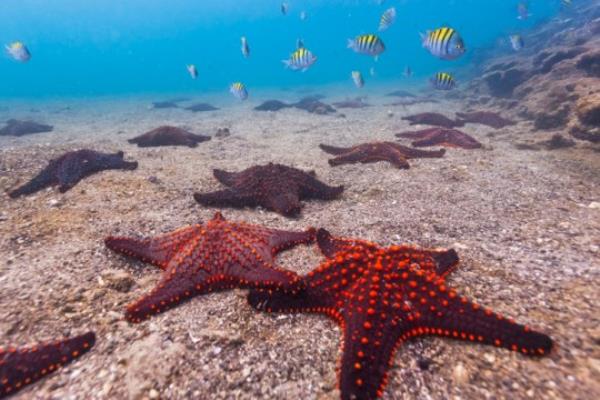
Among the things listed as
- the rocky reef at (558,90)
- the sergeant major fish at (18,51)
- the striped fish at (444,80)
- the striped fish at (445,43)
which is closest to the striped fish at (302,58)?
the striped fish at (445,43)

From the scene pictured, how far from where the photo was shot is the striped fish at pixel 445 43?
9812 millimetres

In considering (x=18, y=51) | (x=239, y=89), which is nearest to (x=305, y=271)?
(x=239, y=89)

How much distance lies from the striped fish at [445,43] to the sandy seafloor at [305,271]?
3353 millimetres

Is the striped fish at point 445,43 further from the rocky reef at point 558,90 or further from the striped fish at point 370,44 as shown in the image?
the rocky reef at point 558,90

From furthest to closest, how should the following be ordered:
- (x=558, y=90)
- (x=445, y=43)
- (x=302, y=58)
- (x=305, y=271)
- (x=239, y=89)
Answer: (x=558, y=90)
(x=239, y=89)
(x=302, y=58)
(x=445, y=43)
(x=305, y=271)

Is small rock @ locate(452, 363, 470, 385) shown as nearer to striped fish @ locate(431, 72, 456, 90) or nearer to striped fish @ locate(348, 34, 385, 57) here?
striped fish @ locate(348, 34, 385, 57)

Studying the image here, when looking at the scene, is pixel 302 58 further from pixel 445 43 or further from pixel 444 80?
pixel 444 80

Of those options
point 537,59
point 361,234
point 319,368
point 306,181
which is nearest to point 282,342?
point 319,368

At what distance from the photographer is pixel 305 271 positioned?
4.88 meters

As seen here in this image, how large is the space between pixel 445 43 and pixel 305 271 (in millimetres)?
8895

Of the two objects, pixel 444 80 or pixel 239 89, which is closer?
pixel 444 80

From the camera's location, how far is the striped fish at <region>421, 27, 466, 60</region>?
9.81m

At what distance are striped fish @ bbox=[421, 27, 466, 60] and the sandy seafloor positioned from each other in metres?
3.35

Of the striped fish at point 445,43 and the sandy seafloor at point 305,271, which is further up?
the striped fish at point 445,43
